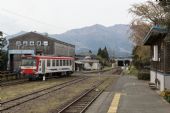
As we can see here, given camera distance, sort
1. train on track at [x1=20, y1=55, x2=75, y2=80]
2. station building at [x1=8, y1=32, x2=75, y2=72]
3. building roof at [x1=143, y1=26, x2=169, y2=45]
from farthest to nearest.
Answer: station building at [x1=8, y1=32, x2=75, y2=72] < train on track at [x1=20, y1=55, x2=75, y2=80] < building roof at [x1=143, y1=26, x2=169, y2=45]

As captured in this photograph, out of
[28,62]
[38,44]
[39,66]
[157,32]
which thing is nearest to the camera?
[157,32]

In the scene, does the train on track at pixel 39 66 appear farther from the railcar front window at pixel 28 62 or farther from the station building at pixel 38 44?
the station building at pixel 38 44

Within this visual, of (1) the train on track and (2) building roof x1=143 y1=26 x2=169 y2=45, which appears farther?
(1) the train on track

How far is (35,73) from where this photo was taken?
4884 cm

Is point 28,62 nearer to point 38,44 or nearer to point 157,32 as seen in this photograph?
point 157,32

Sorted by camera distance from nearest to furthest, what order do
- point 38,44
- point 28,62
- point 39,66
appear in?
point 39,66 < point 28,62 < point 38,44

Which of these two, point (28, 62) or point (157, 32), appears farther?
point (28, 62)

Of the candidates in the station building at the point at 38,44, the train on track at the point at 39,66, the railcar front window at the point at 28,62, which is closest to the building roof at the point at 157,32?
the train on track at the point at 39,66

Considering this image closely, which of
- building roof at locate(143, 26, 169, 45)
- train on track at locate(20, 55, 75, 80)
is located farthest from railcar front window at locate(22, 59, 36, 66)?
building roof at locate(143, 26, 169, 45)

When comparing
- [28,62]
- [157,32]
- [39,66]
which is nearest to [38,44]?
[28,62]

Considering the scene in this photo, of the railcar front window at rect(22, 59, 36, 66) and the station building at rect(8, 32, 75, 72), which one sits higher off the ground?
the station building at rect(8, 32, 75, 72)

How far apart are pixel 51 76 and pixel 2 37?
10.0 m

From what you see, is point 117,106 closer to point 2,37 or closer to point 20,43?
point 2,37

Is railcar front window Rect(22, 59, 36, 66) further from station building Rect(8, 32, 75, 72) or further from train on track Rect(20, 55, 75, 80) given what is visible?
station building Rect(8, 32, 75, 72)
